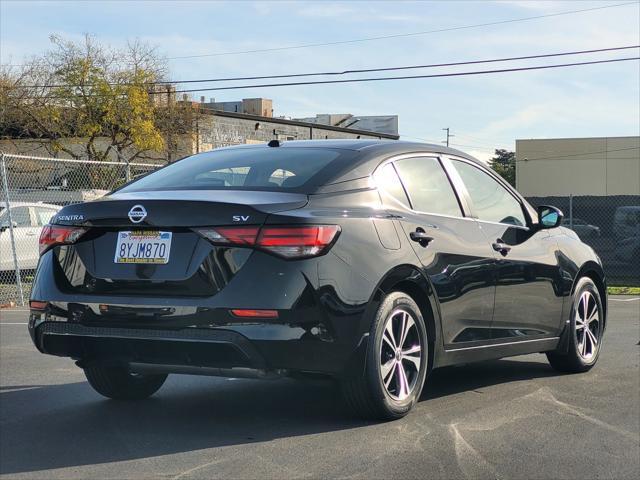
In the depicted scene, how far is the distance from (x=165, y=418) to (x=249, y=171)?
5.12ft

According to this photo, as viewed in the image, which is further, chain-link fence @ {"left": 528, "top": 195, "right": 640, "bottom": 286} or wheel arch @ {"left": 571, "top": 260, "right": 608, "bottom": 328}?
chain-link fence @ {"left": 528, "top": 195, "right": 640, "bottom": 286}

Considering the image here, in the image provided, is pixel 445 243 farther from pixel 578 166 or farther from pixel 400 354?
pixel 578 166

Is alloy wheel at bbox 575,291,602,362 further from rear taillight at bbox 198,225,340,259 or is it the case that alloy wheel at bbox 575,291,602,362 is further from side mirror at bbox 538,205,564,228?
rear taillight at bbox 198,225,340,259

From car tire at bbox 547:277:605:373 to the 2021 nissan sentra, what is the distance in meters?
1.08

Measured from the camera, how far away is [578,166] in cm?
7106

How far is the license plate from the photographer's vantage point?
15.6 ft

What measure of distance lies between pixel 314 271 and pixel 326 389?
6.28ft

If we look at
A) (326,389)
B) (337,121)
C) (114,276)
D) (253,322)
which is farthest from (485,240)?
(337,121)

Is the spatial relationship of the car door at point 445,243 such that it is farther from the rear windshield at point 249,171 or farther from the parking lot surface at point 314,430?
the parking lot surface at point 314,430

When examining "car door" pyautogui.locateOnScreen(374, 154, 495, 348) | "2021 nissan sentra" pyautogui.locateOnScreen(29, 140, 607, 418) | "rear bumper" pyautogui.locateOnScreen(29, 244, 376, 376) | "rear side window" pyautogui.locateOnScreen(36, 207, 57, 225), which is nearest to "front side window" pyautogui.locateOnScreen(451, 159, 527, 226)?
"2021 nissan sentra" pyautogui.locateOnScreen(29, 140, 607, 418)

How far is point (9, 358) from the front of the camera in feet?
26.7

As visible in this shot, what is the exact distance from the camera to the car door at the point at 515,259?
6.20 metres

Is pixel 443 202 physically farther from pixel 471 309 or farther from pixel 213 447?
pixel 213 447

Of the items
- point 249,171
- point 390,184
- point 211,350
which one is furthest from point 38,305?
point 390,184
